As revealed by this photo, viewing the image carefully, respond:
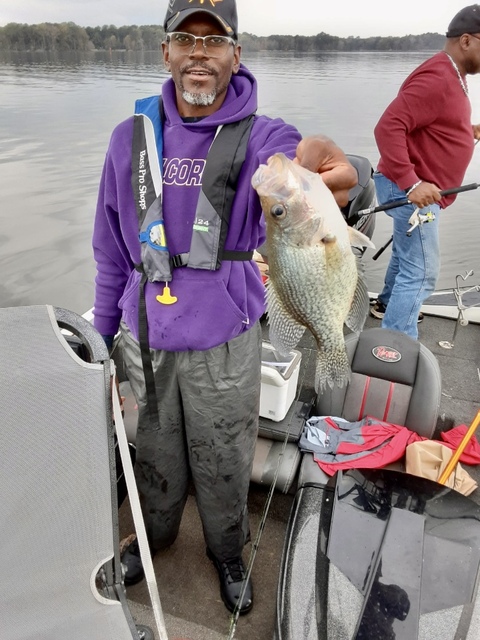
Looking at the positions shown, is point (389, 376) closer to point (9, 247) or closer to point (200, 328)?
point (200, 328)

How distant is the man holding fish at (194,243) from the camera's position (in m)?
1.56

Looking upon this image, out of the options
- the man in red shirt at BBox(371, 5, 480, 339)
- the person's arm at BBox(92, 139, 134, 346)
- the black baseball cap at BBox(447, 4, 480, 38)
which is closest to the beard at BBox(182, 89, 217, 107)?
the person's arm at BBox(92, 139, 134, 346)

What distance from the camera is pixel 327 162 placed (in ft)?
4.07

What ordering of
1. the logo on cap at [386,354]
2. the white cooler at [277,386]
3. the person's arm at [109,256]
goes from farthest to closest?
1. the logo on cap at [386,354]
2. the white cooler at [277,386]
3. the person's arm at [109,256]

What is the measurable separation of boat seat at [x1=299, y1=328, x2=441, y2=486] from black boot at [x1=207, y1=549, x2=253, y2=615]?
997 millimetres

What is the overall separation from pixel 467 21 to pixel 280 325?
8.43ft

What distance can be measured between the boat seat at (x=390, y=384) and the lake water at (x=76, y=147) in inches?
204

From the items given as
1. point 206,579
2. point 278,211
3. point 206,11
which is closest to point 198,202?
point 278,211

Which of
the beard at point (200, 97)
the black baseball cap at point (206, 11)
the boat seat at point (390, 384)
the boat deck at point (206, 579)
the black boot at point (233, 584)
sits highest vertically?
the black baseball cap at point (206, 11)

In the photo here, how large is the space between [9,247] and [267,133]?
29.5 ft

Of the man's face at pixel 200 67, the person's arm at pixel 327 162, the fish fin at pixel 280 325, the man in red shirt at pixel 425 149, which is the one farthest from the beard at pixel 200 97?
the man in red shirt at pixel 425 149

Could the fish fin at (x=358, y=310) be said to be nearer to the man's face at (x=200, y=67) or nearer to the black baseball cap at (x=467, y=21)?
the man's face at (x=200, y=67)

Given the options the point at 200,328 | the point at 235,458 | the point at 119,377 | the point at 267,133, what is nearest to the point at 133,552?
the point at 235,458

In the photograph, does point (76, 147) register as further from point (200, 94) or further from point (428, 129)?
point (200, 94)
